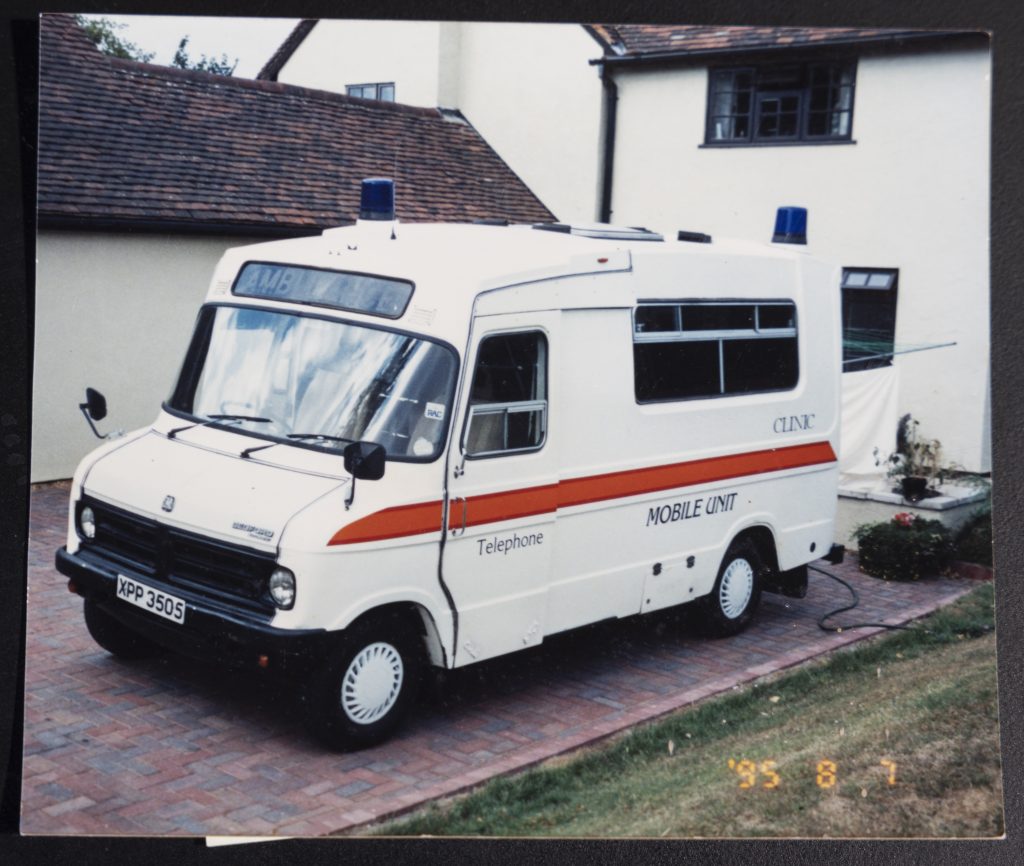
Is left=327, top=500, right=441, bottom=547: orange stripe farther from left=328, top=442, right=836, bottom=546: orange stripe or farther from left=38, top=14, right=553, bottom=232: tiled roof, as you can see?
left=38, top=14, right=553, bottom=232: tiled roof

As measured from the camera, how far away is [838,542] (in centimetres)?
584

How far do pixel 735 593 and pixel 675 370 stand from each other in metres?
1.23

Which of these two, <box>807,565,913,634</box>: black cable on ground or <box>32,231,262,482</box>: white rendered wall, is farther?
<box>807,565,913,634</box>: black cable on ground

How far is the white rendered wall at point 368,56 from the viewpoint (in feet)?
16.0

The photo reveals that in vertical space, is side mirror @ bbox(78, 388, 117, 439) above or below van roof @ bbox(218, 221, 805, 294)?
below

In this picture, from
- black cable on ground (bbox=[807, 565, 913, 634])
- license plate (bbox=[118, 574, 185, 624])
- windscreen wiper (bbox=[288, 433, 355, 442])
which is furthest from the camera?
black cable on ground (bbox=[807, 565, 913, 634])

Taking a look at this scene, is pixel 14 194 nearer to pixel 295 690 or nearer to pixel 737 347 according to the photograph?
pixel 295 690

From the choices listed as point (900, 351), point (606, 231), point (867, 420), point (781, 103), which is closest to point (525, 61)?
point (606, 231)

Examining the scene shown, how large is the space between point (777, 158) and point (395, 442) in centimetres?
244

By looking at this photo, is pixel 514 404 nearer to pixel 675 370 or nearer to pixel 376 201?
pixel 675 370

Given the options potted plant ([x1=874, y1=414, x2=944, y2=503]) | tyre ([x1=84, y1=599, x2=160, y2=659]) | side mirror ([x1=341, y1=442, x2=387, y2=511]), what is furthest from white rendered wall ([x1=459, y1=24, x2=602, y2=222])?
tyre ([x1=84, y1=599, x2=160, y2=659])

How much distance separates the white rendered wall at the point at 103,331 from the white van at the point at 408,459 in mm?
93

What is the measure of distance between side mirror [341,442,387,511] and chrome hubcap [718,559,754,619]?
7.12 feet

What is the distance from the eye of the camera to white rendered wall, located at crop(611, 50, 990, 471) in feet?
16.3
